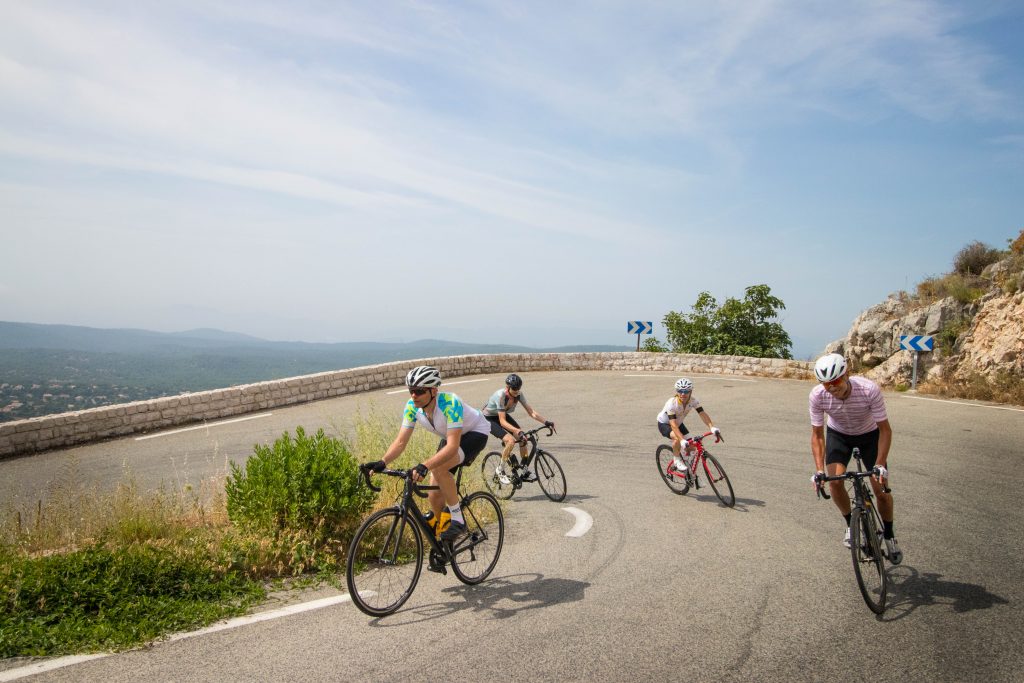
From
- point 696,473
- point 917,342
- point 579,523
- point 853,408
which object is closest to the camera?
point 853,408

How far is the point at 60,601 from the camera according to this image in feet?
17.4

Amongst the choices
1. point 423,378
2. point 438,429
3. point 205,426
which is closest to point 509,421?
point 438,429

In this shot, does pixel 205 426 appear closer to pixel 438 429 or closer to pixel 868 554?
pixel 438 429

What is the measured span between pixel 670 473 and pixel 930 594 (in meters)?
4.18

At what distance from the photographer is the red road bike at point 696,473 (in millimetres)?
8969

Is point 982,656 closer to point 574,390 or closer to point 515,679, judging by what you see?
point 515,679

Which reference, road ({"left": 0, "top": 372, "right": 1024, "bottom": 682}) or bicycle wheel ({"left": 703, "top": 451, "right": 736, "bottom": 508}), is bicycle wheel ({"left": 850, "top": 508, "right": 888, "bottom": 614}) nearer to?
road ({"left": 0, "top": 372, "right": 1024, "bottom": 682})

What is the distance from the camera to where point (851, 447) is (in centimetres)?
634

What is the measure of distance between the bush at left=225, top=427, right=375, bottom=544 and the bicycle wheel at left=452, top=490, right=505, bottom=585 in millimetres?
1346

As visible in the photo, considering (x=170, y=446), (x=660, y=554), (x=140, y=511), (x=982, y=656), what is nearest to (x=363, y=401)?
(x=170, y=446)

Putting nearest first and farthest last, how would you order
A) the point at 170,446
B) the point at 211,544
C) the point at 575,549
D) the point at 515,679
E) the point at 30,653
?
the point at 515,679, the point at 30,653, the point at 211,544, the point at 575,549, the point at 170,446

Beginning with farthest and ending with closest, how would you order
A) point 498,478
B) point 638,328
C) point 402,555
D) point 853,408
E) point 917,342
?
point 638,328, point 917,342, point 498,478, point 853,408, point 402,555

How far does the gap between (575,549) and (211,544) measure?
149 inches

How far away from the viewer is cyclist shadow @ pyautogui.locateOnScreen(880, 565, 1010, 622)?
5445 mm
